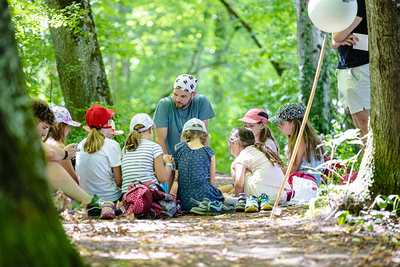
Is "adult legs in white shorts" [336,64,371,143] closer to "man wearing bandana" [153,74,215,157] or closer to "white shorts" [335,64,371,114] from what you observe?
"white shorts" [335,64,371,114]

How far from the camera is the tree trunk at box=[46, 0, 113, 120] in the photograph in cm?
659

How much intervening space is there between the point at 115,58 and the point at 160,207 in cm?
1416

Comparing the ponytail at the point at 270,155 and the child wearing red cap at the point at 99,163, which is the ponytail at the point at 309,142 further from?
the child wearing red cap at the point at 99,163

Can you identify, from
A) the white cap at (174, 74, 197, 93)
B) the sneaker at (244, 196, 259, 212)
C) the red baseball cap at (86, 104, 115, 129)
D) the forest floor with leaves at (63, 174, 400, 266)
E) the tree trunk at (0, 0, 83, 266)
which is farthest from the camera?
the white cap at (174, 74, 197, 93)

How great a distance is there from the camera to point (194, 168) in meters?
4.54

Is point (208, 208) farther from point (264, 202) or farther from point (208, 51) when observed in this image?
point (208, 51)

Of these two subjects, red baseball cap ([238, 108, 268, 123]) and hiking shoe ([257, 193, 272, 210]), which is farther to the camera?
red baseball cap ([238, 108, 268, 123])

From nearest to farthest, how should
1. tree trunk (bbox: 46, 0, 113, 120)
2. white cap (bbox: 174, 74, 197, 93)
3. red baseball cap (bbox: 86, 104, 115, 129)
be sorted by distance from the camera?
red baseball cap (bbox: 86, 104, 115, 129)
white cap (bbox: 174, 74, 197, 93)
tree trunk (bbox: 46, 0, 113, 120)

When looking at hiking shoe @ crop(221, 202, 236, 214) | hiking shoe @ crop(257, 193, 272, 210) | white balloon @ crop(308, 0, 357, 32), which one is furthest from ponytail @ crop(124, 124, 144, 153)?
white balloon @ crop(308, 0, 357, 32)

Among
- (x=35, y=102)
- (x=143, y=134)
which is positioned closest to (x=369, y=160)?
(x=143, y=134)

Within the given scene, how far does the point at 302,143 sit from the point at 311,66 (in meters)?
3.56

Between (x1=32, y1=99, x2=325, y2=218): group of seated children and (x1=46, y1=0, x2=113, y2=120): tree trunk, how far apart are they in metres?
1.95

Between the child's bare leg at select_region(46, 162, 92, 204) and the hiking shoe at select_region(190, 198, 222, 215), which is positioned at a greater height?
the child's bare leg at select_region(46, 162, 92, 204)

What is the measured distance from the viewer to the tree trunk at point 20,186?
1647 mm
